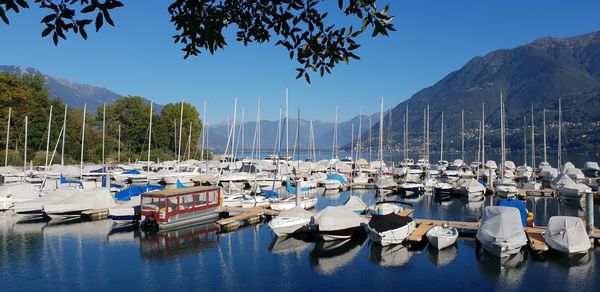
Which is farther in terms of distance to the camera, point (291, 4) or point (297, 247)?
point (297, 247)

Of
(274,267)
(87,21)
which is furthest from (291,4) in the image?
(274,267)

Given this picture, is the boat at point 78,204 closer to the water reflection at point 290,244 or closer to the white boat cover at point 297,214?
the white boat cover at point 297,214

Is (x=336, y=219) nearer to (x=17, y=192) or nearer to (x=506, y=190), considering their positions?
(x=17, y=192)

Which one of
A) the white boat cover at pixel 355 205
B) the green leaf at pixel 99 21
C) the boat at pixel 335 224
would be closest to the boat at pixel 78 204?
the boat at pixel 335 224

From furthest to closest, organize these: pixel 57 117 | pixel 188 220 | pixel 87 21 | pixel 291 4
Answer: pixel 57 117
pixel 188 220
pixel 291 4
pixel 87 21

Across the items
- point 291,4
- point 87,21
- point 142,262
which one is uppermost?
point 291,4

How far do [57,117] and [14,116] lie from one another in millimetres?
11765

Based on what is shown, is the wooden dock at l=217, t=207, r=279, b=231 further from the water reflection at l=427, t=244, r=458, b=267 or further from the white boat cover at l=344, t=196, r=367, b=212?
the water reflection at l=427, t=244, r=458, b=267

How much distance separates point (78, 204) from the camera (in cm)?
4072

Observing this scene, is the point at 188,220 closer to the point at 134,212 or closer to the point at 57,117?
the point at 134,212

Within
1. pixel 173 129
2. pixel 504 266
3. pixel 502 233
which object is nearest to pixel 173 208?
pixel 502 233

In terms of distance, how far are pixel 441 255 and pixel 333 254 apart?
6694 millimetres

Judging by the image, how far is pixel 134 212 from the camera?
37969mm

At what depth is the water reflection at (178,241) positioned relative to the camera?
30297 millimetres
